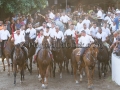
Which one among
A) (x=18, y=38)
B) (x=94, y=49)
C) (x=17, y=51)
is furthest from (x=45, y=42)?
(x=94, y=49)

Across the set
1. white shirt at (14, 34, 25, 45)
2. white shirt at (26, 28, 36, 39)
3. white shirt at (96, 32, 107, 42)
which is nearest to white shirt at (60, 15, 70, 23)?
white shirt at (26, 28, 36, 39)

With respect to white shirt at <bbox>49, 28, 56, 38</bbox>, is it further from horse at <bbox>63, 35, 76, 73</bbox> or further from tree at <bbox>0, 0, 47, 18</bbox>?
tree at <bbox>0, 0, 47, 18</bbox>

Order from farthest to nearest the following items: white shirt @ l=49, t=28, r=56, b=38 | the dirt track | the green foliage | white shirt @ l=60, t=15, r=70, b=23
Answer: white shirt @ l=60, t=15, r=70, b=23 → the green foliage → white shirt @ l=49, t=28, r=56, b=38 → the dirt track

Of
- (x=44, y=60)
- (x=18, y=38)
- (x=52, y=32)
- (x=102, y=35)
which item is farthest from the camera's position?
(x=102, y=35)

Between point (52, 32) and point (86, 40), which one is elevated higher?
point (52, 32)

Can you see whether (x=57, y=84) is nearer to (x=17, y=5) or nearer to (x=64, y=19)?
(x=64, y=19)

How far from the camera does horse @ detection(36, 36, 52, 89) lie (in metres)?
13.7

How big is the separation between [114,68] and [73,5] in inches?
874

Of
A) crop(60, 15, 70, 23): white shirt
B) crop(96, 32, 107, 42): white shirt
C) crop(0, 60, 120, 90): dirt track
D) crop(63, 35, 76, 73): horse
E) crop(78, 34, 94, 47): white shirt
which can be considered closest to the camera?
crop(0, 60, 120, 90): dirt track

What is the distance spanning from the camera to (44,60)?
1395 centimetres

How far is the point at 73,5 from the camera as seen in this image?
36.0 meters

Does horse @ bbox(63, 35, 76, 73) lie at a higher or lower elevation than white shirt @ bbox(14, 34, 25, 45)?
lower

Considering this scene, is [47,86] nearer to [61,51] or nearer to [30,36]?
[61,51]

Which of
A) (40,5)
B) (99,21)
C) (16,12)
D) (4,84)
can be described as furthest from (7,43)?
(99,21)
